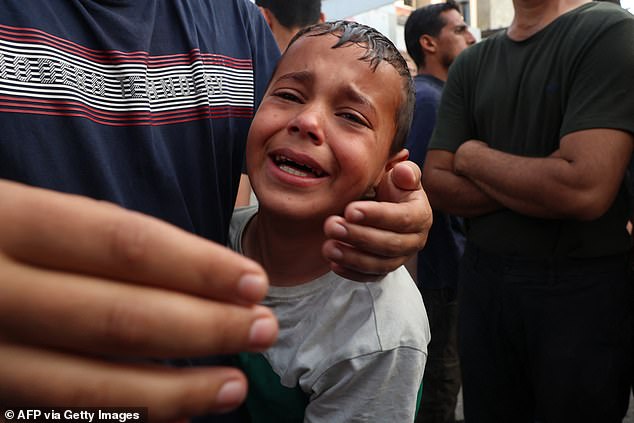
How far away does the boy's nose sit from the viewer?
4.46ft

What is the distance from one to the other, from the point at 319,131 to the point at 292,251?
36 cm

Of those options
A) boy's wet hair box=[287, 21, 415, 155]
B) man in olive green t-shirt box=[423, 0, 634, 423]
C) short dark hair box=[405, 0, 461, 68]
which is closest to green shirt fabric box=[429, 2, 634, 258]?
man in olive green t-shirt box=[423, 0, 634, 423]

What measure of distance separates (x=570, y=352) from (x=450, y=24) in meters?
3.06

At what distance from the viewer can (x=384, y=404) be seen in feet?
4.25

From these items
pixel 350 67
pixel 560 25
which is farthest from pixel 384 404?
pixel 560 25

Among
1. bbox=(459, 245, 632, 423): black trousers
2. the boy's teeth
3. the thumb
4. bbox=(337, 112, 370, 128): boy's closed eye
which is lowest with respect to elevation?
bbox=(459, 245, 632, 423): black trousers

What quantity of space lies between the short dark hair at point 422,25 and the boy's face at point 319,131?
119 inches

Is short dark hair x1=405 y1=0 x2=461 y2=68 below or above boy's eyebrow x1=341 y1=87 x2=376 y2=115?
below

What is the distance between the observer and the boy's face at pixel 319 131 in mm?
1384

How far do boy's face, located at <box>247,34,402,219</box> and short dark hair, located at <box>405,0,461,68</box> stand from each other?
3.02 metres

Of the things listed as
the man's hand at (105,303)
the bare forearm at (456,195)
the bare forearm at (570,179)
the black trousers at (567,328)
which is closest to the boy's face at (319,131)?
the man's hand at (105,303)

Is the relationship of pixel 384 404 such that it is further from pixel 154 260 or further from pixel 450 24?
pixel 450 24

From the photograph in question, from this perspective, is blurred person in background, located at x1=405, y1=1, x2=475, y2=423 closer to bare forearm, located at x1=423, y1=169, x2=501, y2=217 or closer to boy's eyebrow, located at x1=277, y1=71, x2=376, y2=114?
bare forearm, located at x1=423, y1=169, x2=501, y2=217

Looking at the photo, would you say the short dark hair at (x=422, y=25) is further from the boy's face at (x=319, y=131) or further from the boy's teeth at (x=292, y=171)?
the boy's teeth at (x=292, y=171)
